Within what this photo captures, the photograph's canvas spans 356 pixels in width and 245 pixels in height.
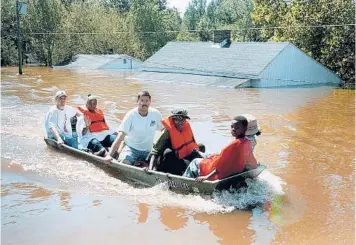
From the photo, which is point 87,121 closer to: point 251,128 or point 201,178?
point 201,178

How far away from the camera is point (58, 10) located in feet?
164

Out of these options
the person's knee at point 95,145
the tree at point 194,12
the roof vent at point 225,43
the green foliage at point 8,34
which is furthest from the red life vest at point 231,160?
the tree at point 194,12

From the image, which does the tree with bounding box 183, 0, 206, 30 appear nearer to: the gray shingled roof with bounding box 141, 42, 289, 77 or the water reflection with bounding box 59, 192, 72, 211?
the gray shingled roof with bounding box 141, 42, 289, 77

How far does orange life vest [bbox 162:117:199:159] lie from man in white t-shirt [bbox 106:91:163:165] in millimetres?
528

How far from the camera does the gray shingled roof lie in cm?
2900

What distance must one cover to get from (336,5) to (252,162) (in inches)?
1014

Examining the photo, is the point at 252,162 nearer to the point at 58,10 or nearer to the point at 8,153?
the point at 8,153

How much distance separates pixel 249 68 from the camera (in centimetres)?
2889

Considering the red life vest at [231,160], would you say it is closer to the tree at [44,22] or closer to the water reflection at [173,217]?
the water reflection at [173,217]

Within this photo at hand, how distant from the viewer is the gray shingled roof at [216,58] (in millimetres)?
28997

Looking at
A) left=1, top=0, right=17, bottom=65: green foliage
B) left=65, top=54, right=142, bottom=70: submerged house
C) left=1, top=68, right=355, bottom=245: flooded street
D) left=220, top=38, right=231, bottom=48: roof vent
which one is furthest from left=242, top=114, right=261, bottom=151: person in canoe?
left=1, top=0, right=17, bottom=65: green foliage

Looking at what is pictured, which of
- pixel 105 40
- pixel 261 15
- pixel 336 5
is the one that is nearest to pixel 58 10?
pixel 105 40

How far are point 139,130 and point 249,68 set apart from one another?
2135cm

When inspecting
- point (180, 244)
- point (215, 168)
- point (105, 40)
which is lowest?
point (180, 244)
